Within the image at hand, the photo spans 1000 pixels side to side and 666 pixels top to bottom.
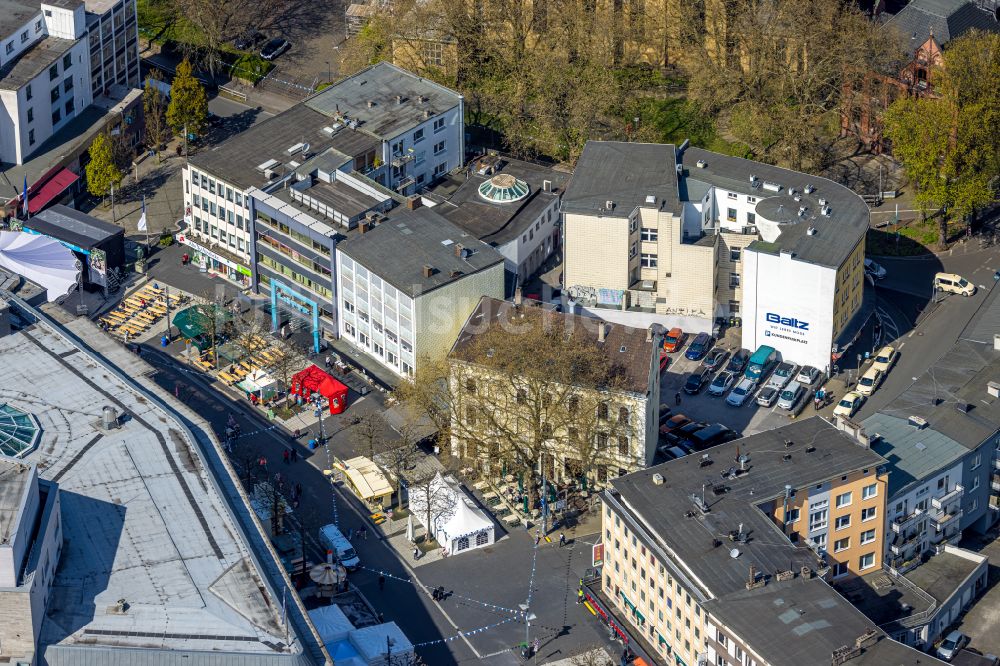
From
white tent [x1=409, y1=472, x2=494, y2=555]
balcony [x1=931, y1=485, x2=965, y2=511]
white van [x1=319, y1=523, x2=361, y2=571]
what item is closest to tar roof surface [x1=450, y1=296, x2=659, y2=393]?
white tent [x1=409, y1=472, x2=494, y2=555]

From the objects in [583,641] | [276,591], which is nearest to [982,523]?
[583,641]

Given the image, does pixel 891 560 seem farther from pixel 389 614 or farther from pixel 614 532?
pixel 389 614

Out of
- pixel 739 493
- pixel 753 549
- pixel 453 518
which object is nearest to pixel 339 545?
pixel 453 518

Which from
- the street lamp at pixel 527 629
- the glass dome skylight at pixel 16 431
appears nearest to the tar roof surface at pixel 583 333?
the street lamp at pixel 527 629

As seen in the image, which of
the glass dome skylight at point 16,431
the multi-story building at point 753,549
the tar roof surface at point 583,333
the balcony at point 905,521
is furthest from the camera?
the tar roof surface at point 583,333

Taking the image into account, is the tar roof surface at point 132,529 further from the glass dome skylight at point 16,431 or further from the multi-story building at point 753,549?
the multi-story building at point 753,549

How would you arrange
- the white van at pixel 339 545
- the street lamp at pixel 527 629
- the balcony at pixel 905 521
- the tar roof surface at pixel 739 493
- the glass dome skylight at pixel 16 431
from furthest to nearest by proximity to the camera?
1. the white van at pixel 339 545
2. the balcony at pixel 905 521
3. the street lamp at pixel 527 629
4. the glass dome skylight at pixel 16 431
5. the tar roof surface at pixel 739 493

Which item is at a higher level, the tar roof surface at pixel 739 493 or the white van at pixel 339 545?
the tar roof surface at pixel 739 493
